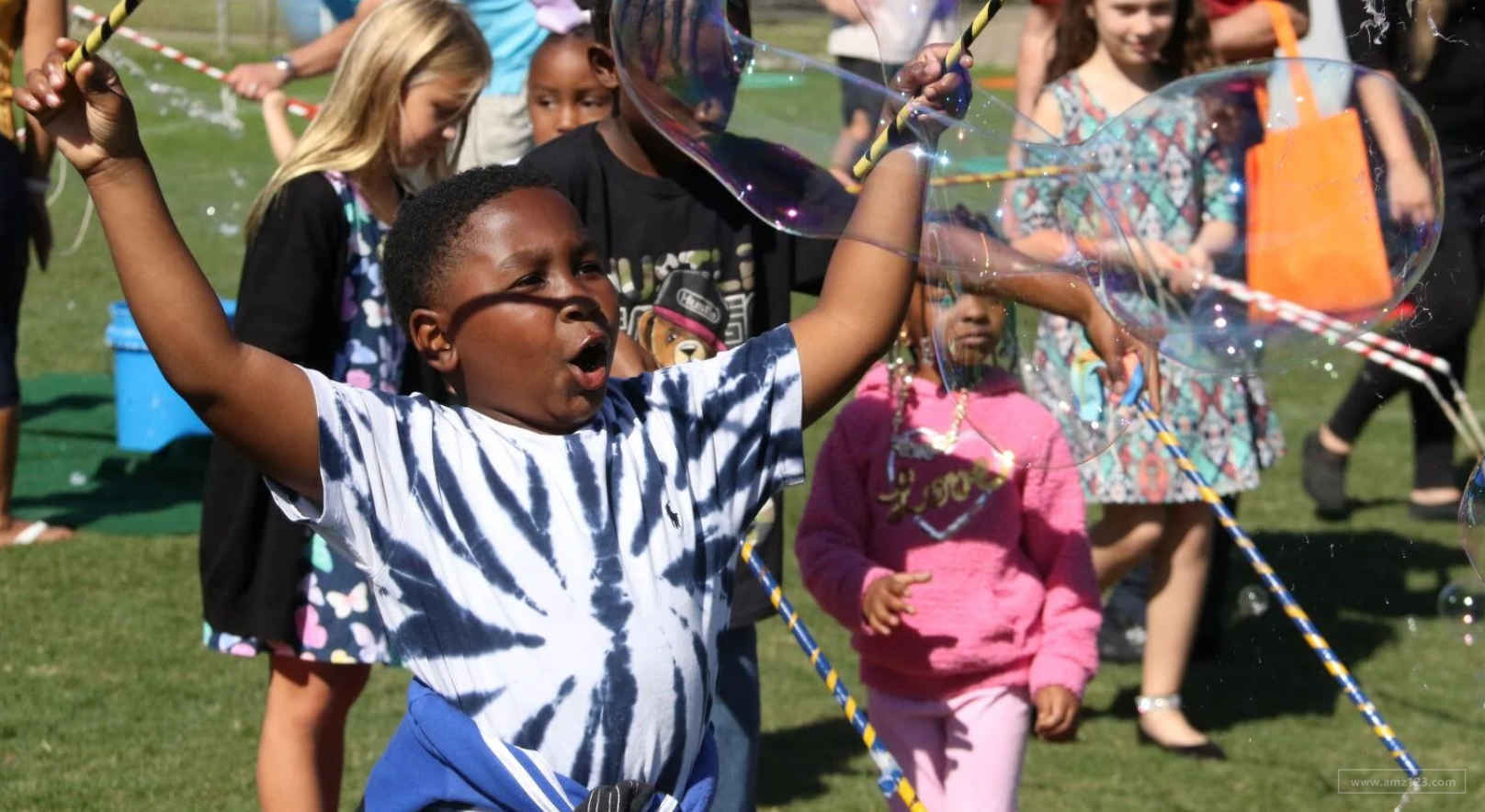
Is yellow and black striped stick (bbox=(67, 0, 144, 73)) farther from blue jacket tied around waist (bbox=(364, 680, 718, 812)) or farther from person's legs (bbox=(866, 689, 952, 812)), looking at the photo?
person's legs (bbox=(866, 689, 952, 812))

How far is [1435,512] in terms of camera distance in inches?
292

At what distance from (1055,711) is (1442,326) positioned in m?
1.65

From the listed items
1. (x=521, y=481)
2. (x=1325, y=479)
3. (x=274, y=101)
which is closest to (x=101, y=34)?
(x=521, y=481)

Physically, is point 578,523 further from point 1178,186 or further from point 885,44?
point 1178,186

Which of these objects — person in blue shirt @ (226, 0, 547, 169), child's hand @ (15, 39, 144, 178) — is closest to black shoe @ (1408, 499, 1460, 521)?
person in blue shirt @ (226, 0, 547, 169)

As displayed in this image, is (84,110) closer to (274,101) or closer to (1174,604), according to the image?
(274,101)

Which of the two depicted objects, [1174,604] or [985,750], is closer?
[985,750]

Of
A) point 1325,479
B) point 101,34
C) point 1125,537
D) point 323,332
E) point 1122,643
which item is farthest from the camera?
point 1325,479

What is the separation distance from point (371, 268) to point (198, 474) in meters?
3.90

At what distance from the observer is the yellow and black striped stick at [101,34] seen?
2020mm

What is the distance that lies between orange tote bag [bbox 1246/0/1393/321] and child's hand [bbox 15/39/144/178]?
1786mm

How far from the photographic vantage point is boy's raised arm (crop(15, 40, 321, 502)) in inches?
82.4

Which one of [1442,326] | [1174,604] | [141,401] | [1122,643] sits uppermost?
[1442,326]

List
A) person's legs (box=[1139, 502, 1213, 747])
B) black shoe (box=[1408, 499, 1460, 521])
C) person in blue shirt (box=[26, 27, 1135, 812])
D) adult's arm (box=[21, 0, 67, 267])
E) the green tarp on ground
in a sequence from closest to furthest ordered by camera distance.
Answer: person in blue shirt (box=[26, 27, 1135, 812]) → adult's arm (box=[21, 0, 67, 267]) → person's legs (box=[1139, 502, 1213, 747]) → the green tarp on ground → black shoe (box=[1408, 499, 1460, 521])
